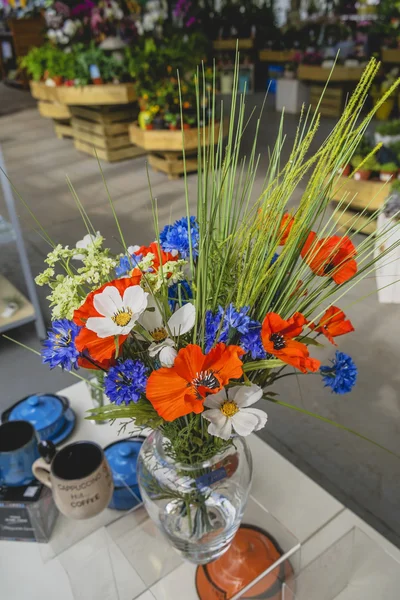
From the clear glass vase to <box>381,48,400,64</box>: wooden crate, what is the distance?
669 cm

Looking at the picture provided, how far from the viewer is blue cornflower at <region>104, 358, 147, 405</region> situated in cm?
66

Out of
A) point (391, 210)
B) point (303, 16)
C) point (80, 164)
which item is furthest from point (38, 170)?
point (303, 16)

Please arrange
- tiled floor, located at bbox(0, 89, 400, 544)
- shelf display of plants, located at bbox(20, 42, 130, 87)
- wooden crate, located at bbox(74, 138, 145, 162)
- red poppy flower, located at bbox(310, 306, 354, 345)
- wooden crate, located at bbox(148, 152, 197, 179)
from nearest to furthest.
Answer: red poppy flower, located at bbox(310, 306, 354, 345)
tiled floor, located at bbox(0, 89, 400, 544)
wooden crate, located at bbox(148, 152, 197, 179)
shelf display of plants, located at bbox(20, 42, 130, 87)
wooden crate, located at bbox(74, 138, 145, 162)

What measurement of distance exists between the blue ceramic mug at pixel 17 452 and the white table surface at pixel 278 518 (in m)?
0.13

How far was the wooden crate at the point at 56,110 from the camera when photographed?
20.4 feet

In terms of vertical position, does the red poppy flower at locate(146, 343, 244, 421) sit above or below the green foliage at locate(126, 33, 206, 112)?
above

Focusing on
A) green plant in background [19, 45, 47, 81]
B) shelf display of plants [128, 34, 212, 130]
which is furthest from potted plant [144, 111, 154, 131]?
green plant in background [19, 45, 47, 81]

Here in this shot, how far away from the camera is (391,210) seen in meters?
2.91

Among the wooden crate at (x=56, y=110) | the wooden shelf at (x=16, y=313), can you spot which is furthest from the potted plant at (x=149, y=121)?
the wooden shelf at (x=16, y=313)

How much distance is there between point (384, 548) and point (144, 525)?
1.58 ft

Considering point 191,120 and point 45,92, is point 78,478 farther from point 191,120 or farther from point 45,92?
point 45,92

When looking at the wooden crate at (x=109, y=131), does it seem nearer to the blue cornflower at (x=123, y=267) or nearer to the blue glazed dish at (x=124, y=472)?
the blue glazed dish at (x=124, y=472)

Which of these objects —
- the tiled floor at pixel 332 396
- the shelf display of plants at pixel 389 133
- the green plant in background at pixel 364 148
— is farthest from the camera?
the shelf display of plants at pixel 389 133

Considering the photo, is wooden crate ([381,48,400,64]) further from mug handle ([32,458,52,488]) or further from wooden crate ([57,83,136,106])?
mug handle ([32,458,52,488])
